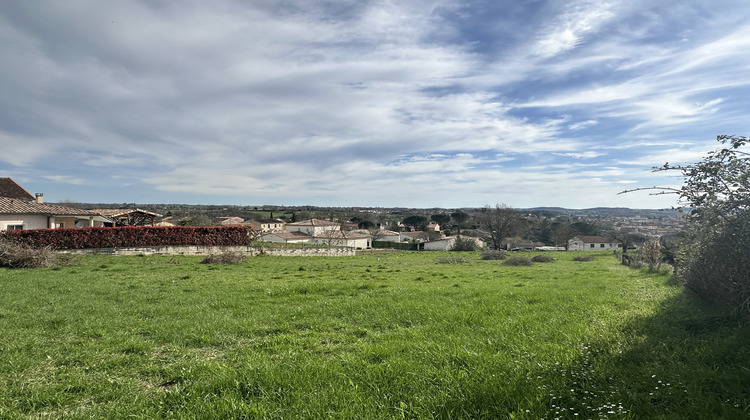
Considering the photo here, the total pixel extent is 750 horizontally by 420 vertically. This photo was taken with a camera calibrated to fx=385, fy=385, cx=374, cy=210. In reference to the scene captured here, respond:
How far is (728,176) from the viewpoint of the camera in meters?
5.55

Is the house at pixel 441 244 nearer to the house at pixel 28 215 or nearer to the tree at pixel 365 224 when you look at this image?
the tree at pixel 365 224

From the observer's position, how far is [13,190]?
3722 centimetres

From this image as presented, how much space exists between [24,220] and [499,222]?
58712 millimetres

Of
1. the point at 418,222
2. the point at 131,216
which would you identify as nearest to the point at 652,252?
the point at 131,216

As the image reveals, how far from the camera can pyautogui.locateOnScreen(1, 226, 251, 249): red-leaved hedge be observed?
2228 cm

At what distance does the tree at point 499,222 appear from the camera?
64375 mm

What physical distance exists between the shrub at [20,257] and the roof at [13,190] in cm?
2785

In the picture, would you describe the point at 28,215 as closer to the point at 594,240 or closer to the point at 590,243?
the point at 590,243

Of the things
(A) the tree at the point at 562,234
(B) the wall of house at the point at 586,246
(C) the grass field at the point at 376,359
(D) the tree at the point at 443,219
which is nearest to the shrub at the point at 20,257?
(C) the grass field at the point at 376,359

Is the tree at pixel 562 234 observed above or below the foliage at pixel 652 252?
below

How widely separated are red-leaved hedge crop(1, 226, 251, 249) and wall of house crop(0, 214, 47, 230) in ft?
22.4

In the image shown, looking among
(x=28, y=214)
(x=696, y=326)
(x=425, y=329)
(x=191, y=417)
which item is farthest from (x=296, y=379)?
(x=28, y=214)

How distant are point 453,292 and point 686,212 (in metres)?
5.36

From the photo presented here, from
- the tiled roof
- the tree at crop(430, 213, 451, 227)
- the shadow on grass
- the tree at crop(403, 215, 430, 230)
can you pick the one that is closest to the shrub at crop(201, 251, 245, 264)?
the tiled roof
